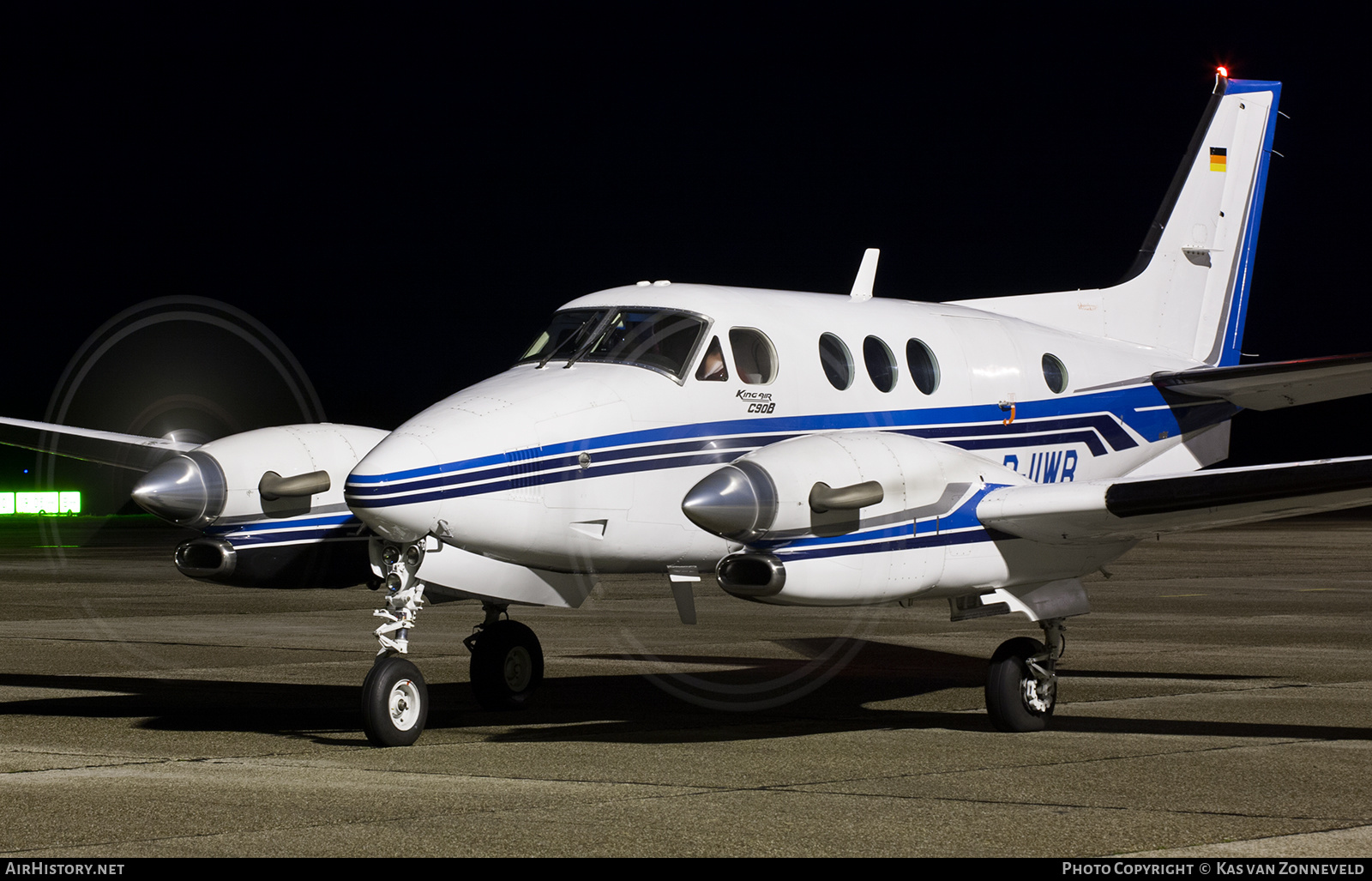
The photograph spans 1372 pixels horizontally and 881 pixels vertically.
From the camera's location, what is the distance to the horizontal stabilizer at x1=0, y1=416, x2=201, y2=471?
1348 cm

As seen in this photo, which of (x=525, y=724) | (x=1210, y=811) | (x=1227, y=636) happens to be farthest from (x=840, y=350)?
(x=1227, y=636)

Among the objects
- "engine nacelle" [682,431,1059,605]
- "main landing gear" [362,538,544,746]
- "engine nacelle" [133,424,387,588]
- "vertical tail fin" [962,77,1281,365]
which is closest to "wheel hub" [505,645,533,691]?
"engine nacelle" [133,424,387,588]

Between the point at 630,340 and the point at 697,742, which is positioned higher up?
the point at 630,340

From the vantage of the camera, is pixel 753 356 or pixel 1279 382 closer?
pixel 753 356

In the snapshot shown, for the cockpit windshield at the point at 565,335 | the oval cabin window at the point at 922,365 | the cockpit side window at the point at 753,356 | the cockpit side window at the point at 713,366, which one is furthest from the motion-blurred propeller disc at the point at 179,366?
the oval cabin window at the point at 922,365

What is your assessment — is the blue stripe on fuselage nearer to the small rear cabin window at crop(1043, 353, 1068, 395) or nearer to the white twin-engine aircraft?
the white twin-engine aircraft

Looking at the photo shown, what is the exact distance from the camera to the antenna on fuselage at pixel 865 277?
13.7 m

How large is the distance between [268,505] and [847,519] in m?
4.76

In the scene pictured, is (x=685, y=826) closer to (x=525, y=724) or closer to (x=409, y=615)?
(x=409, y=615)

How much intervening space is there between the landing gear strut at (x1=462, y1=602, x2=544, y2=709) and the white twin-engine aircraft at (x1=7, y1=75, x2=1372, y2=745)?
0.07ft

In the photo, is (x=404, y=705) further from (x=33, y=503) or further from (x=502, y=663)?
(x=33, y=503)

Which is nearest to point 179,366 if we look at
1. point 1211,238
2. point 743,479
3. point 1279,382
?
point 743,479

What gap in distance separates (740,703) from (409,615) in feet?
11.9

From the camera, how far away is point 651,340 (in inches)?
462
